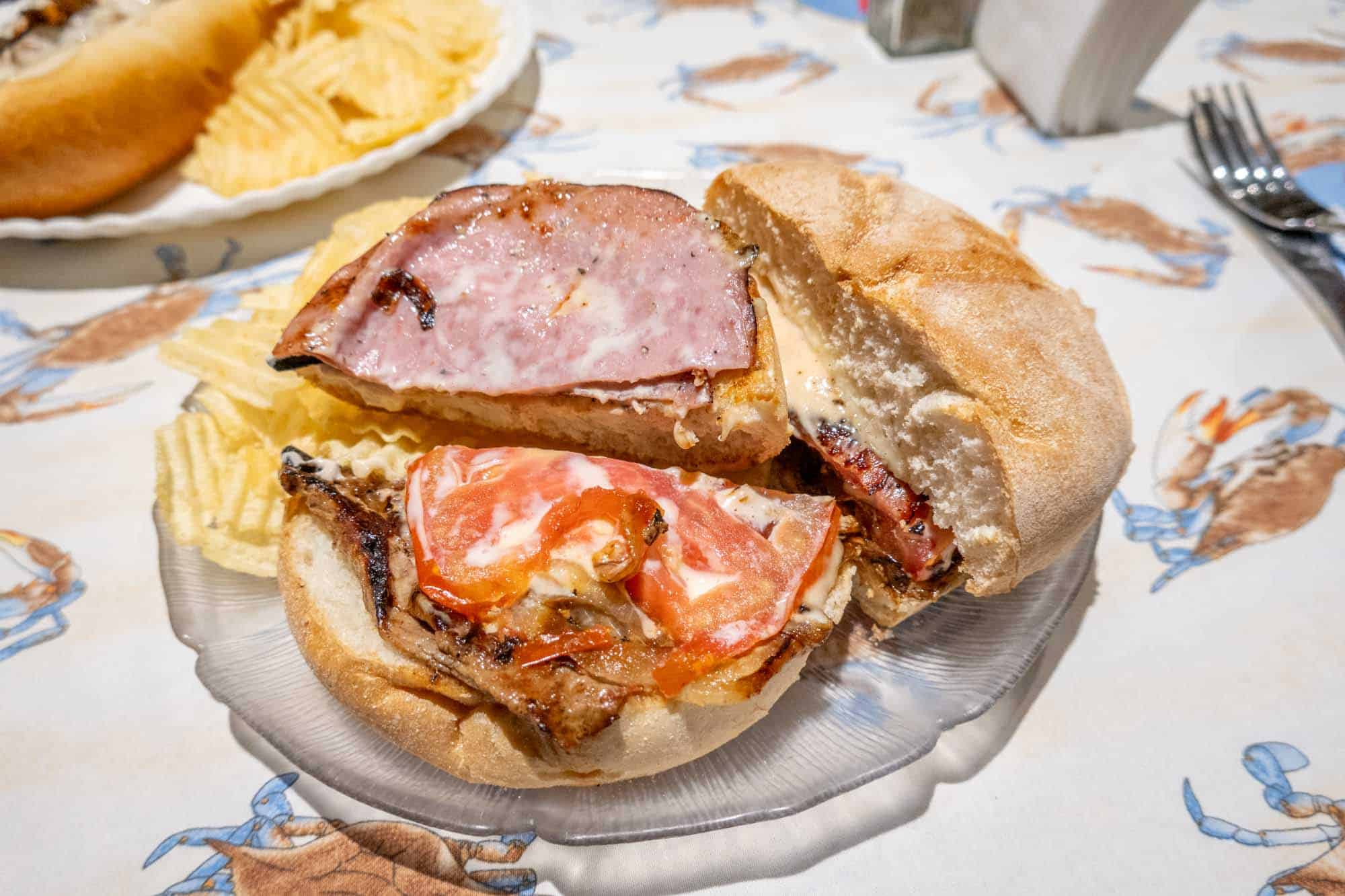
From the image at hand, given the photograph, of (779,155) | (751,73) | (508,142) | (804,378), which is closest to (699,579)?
(804,378)

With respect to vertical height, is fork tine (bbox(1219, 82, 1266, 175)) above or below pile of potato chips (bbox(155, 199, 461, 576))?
above

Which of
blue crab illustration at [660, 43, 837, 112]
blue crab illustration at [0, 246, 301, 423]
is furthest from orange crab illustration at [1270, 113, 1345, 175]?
blue crab illustration at [0, 246, 301, 423]

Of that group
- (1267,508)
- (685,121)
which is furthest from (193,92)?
(1267,508)

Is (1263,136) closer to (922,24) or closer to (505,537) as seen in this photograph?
(922,24)

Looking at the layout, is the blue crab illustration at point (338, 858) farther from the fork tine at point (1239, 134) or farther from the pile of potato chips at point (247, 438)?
the fork tine at point (1239, 134)

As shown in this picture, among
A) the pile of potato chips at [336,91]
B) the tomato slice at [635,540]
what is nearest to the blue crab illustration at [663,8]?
the pile of potato chips at [336,91]

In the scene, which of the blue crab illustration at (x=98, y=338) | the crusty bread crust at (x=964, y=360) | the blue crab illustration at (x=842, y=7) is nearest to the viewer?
the crusty bread crust at (x=964, y=360)

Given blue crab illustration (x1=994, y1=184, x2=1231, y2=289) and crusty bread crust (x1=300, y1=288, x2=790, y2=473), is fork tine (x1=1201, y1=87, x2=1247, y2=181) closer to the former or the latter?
blue crab illustration (x1=994, y1=184, x2=1231, y2=289)
